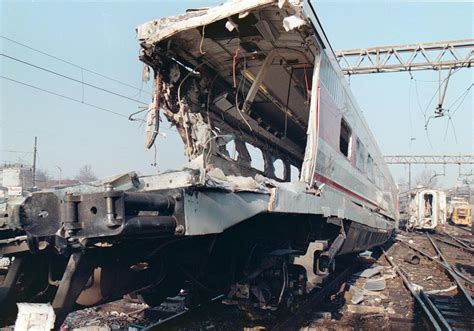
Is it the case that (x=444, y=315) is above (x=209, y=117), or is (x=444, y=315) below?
below

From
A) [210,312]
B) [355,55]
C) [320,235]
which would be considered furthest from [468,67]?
[210,312]

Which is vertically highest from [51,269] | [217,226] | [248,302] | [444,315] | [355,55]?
[355,55]

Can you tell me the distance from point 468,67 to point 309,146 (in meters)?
15.6

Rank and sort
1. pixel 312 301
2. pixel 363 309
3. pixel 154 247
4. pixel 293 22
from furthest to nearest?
1. pixel 363 309
2. pixel 312 301
3. pixel 293 22
4. pixel 154 247

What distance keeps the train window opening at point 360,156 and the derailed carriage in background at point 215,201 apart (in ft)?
1.30

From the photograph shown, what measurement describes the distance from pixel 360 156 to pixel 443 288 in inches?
140

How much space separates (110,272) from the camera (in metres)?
3.72

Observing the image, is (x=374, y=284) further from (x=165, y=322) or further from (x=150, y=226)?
(x=150, y=226)

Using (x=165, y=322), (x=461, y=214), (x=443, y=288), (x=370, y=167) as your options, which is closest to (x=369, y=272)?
(x=443, y=288)

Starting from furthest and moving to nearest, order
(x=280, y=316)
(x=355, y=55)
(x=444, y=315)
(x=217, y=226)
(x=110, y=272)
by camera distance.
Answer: (x=355, y=55) → (x=444, y=315) → (x=280, y=316) → (x=110, y=272) → (x=217, y=226)

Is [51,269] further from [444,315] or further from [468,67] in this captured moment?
[468,67]

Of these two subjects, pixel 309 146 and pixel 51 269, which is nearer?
pixel 51 269

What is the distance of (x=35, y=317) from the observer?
2.98 meters

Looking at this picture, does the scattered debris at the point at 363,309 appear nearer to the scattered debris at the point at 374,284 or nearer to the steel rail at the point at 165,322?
the scattered debris at the point at 374,284
